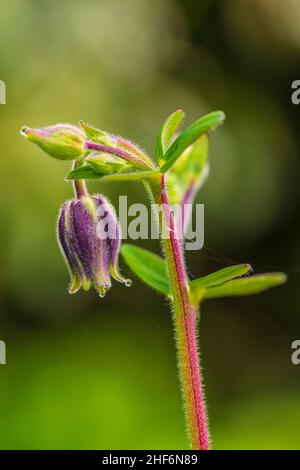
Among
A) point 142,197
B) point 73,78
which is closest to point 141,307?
point 142,197

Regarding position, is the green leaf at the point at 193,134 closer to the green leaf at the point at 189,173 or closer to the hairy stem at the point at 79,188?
the hairy stem at the point at 79,188

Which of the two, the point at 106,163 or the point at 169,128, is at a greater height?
the point at 169,128

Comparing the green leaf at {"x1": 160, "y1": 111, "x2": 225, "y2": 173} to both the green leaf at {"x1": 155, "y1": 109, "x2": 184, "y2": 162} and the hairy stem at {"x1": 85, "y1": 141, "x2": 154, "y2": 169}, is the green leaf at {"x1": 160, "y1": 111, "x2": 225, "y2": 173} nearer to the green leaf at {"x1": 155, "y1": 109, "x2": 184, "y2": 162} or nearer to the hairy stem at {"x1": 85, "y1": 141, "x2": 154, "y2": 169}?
the hairy stem at {"x1": 85, "y1": 141, "x2": 154, "y2": 169}

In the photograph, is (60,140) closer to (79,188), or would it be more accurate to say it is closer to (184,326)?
(79,188)

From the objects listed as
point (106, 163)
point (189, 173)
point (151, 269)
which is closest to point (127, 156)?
point (106, 163)

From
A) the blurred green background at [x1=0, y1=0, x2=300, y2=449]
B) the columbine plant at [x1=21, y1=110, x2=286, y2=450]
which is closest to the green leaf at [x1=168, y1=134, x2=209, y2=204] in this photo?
the columbine plant at [x1=21, y1=110, x2=286, y2=450]

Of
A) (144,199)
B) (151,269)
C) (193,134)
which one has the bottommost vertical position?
(151,269)
